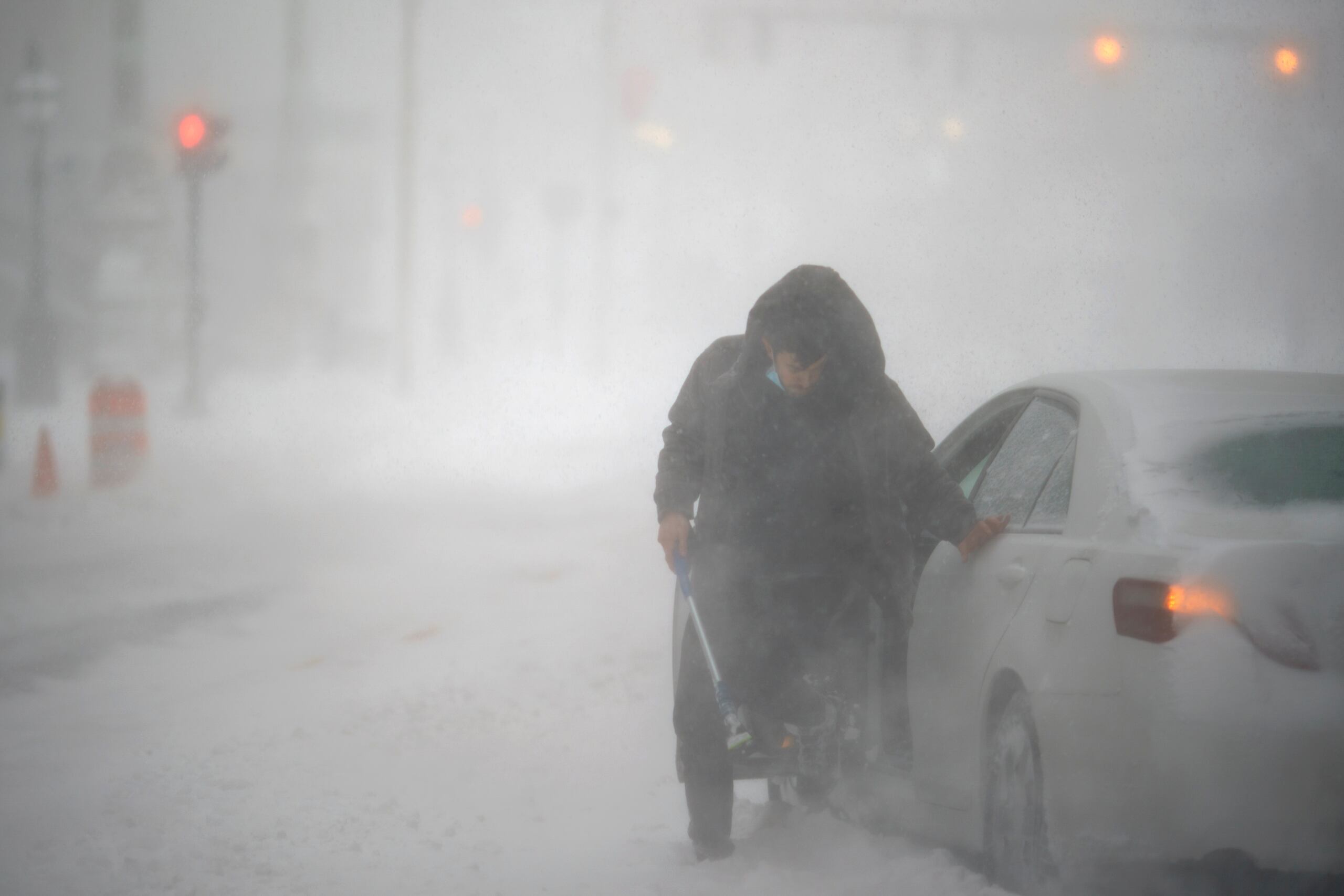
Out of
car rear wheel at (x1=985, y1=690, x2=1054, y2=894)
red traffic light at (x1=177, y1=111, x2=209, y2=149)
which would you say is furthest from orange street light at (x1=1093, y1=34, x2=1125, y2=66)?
car rear wheel at (x1=985, y1=690, x2=1054, y2=894)

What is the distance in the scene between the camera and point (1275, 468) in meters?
3.16

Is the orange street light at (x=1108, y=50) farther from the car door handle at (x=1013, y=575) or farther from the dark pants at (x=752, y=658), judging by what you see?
the car door handle at (x=1013, y=575)

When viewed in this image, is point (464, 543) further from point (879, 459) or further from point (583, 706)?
point (879, 459)

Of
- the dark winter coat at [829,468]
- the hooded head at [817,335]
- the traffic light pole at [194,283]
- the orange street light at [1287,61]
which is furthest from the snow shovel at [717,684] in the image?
the traffic light pole at [194,283]

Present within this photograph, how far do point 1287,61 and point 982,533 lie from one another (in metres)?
12.6

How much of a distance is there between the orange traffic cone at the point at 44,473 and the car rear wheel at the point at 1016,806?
11.3m

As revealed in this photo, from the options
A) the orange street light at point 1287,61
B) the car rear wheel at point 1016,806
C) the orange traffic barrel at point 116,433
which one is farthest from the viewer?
the orange street light at point 1287,61

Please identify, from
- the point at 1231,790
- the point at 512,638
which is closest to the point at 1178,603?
the point at 1231,790

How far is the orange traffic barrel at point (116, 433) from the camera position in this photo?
13164 millimetres

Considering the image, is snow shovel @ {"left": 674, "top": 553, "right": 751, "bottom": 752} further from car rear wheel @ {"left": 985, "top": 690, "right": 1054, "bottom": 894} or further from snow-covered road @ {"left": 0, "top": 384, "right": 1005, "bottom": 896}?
car rear wheel @ {"left": 985, "top": 690, "right": 1054, "bottom": 894}

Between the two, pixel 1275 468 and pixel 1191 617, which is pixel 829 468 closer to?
pixel 1275 468

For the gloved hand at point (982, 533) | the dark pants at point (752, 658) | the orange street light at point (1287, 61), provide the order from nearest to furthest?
the gloved hand at point (982, 533), the dark pants at point (752, 658), the orange street light at point (1287, 61)

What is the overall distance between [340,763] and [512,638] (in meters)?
2.55

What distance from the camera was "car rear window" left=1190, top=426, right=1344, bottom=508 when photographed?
3.06 metres
